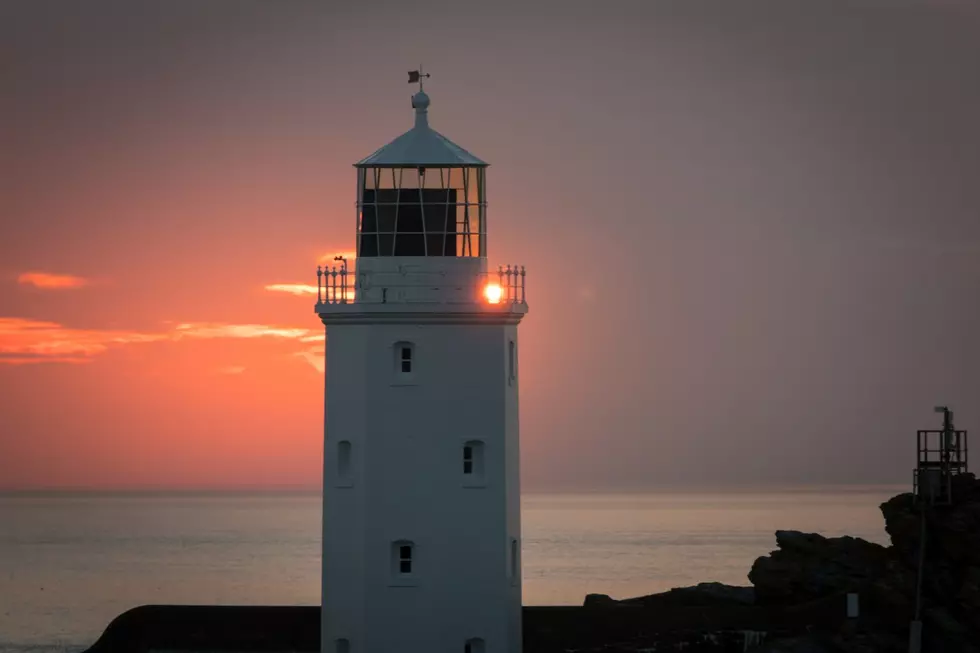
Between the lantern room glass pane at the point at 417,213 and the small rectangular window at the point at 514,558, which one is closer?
the small rectangular window at the point at 514,558

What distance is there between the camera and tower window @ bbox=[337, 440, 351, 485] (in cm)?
3447

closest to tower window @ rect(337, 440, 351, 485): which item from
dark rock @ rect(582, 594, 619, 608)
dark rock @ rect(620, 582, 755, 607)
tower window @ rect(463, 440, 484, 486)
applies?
tower window @ rect(463, 440, 484, 486)

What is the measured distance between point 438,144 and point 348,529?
21.1 feet

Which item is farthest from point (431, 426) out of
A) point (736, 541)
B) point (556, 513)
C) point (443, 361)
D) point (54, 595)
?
point (556, 513)

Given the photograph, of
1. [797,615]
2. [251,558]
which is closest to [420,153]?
[797,615]

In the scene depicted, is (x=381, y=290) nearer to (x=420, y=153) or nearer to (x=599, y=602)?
(x=420, y=153)

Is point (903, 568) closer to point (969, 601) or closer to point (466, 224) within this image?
point (969, 601)

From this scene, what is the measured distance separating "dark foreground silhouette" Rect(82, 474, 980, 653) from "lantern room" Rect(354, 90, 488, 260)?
6.70m

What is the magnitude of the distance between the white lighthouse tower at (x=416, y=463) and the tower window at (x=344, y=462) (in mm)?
16

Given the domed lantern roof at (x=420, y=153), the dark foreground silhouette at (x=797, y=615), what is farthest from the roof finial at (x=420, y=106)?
the dark foreground silhouette at (x=797, y=615)

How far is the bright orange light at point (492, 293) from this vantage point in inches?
1369

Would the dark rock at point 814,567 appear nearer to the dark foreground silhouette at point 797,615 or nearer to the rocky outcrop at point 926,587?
the dark foreground silhouette at point 797,615

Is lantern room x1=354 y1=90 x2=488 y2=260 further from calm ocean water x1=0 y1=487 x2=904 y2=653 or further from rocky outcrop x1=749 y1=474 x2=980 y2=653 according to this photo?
calm ocean water x1=0 y1=487 x2=904 y2=653

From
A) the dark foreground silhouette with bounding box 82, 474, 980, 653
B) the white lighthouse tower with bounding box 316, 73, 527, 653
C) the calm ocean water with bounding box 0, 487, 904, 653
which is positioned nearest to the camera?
the white lighthouse tower with bounding box 316, 73, 527, 653
